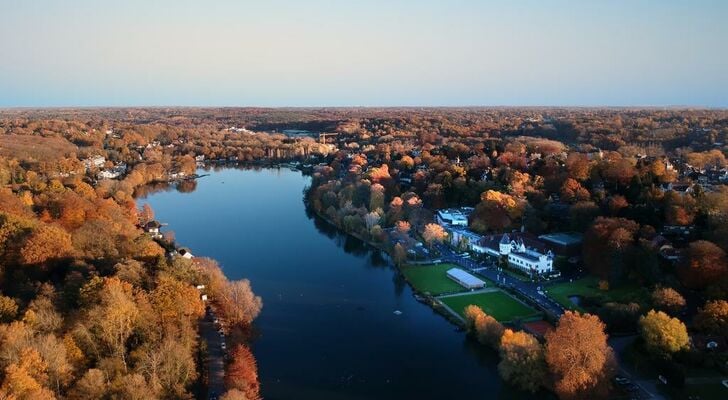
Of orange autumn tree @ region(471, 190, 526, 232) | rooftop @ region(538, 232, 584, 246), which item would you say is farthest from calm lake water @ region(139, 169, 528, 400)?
rooftop @ region(538, 232, 584, 246)

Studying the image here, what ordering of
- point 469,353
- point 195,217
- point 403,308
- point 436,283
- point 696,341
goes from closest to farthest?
point 696,341 < point 469,353 < point 403,308 < point 436,283 < point 195,217

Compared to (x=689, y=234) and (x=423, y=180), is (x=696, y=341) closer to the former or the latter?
(x=689, y=234)

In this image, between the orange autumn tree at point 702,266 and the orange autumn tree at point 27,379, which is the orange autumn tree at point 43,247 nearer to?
the orange autumn tree at point 27,379

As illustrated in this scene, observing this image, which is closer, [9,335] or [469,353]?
[9,335]

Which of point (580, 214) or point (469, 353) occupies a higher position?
point (580, 214)

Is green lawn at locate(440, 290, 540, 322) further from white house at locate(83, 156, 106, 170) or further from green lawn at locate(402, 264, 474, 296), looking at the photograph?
white house at locate(83, 156, 106, 170)

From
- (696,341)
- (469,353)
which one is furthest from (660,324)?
(469,353)

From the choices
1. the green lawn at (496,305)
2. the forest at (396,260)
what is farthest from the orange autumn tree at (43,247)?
the green lawn at (496,305)
